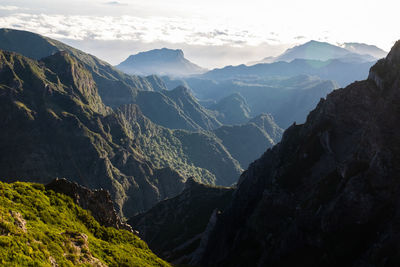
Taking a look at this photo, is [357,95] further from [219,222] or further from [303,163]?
[219,222]

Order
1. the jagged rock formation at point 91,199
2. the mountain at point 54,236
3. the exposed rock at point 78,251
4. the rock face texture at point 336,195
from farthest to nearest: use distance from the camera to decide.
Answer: the rock face texture at point 336,195 → the jagged rock formation at point 91,199 → the exposed rock at point 78,251 → the mountain at point 54,236

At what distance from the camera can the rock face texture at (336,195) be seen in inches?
2188

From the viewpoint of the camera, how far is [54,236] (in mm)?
35875

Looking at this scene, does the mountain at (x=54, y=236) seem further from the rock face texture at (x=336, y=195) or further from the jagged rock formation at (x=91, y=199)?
the rock face texture at (x=336, y=195)

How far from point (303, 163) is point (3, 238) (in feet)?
242

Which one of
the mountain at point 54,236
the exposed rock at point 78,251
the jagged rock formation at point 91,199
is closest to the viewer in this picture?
the mountain at point 54,236

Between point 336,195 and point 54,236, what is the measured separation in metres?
53.9

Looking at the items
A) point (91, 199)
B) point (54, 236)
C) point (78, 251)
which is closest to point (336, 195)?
point (91, 199)

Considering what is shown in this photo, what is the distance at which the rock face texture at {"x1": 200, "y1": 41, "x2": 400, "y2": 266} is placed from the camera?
55.6 metres

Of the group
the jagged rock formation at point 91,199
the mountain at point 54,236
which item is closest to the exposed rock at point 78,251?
the mountain at point 54,236

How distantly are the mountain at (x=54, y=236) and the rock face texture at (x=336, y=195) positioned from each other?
3141cm

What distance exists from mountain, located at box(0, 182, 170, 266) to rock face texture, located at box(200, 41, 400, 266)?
31.4m

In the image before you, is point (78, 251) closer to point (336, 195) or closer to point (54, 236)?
point (54, 236)

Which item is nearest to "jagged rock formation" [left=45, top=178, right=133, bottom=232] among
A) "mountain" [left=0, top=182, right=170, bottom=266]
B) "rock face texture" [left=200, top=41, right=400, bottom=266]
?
"mountain" [left=0, top=182, right=170, bottom=266]
